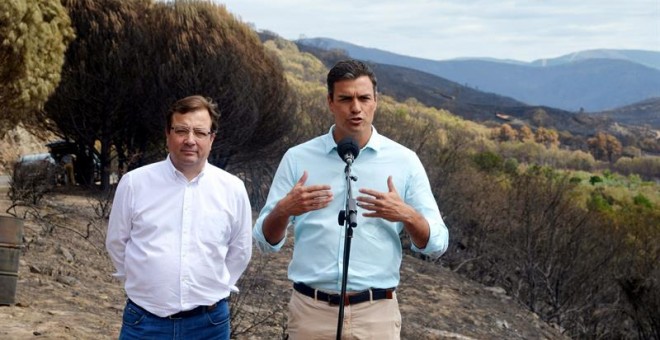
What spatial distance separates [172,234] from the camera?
3238 millimetres

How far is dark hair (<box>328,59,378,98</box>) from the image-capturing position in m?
3.13

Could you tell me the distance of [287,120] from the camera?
86.3 feet

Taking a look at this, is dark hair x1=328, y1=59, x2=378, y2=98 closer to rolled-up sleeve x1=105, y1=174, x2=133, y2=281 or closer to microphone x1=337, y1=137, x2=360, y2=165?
microphone x1=337, y1=137, x2=360, y2=165

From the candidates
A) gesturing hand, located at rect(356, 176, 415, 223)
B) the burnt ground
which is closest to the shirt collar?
gesturing hand, located at rect(356, 176, 415, 223)

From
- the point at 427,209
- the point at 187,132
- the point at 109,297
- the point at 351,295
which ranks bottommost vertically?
the point at 109,297

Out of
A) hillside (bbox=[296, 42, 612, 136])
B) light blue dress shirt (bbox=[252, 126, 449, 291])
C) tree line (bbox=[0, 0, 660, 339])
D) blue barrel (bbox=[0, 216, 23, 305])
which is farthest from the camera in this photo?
hillside (bbox=[296, 42, 612, 136])

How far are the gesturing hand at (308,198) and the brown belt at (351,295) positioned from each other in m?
0.38

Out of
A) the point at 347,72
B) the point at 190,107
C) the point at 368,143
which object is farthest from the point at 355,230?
the point at 190,107

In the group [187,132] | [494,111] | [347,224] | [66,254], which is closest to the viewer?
[347,224]

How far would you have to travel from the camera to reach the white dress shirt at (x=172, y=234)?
3.23 metres

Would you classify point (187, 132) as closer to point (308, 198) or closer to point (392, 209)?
point (308, 198)

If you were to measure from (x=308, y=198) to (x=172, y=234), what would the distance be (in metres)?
0.68

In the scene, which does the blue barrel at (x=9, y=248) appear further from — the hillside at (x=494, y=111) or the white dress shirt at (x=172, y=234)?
the hillside at (x=494, y=111)

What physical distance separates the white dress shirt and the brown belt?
0.42 meters
